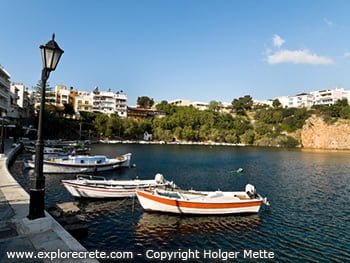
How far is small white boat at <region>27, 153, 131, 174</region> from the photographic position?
32.2m

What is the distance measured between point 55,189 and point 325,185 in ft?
101

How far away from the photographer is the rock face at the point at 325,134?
121m

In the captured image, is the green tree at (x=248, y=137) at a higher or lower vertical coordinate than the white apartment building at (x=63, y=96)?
lower

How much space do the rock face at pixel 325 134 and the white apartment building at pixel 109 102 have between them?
9122cm

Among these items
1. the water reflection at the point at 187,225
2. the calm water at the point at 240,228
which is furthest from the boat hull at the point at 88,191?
the water reflection at the point at 187,225

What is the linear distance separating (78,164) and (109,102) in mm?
94573

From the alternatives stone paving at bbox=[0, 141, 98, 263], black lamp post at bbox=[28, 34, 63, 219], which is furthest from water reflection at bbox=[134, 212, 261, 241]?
black lamp post at bbox=[28, 34, 63, 219]

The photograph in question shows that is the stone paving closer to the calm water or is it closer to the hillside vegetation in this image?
the calm water

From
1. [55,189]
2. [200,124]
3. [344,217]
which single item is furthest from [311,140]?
[55,189]

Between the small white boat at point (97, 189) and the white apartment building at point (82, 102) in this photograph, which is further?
the white apartment building at point (82, 102)

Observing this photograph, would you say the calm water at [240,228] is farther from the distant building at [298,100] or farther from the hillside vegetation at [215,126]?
the distant building at [298,100]

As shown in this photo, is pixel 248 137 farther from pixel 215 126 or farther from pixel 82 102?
pixel 82 102

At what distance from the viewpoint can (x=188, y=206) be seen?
17.5 metres

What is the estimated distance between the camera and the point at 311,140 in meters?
126
